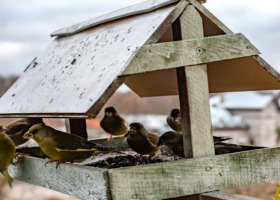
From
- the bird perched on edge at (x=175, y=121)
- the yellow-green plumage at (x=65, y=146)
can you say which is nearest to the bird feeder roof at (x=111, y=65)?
the yellow-green plumage at (x=65, y=146)

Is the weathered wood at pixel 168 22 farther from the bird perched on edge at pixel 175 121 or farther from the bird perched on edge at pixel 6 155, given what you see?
the bird perched on edge at pixel 6 155

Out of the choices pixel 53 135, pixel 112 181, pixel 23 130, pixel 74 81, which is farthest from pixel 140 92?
pixel 112 181

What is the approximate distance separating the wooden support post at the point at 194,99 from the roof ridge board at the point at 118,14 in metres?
0.12

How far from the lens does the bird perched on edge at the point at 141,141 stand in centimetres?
345

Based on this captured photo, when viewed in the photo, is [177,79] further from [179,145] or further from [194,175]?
[194,175]

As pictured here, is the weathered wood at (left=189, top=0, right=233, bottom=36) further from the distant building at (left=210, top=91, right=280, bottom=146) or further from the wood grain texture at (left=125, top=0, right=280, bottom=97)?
the distant building at (left=210, top=91, right=280, bottom=146)

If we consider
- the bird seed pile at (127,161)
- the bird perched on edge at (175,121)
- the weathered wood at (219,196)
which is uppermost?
the bird perched on edge at (175,121)

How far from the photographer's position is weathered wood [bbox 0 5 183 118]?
2.67 meters

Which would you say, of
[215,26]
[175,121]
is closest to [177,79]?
[215,26]

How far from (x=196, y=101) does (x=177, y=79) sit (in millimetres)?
192

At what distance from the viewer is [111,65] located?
9.02 feet

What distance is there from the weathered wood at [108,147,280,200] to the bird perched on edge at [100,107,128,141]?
65.9 inches

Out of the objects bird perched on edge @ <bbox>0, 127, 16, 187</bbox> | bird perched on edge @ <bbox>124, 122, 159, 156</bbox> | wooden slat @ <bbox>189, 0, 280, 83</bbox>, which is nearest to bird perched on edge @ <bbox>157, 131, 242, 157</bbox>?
bird perched on edge @ <bbox>124, 122, 159, 156</bbox>

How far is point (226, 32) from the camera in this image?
2.97m
